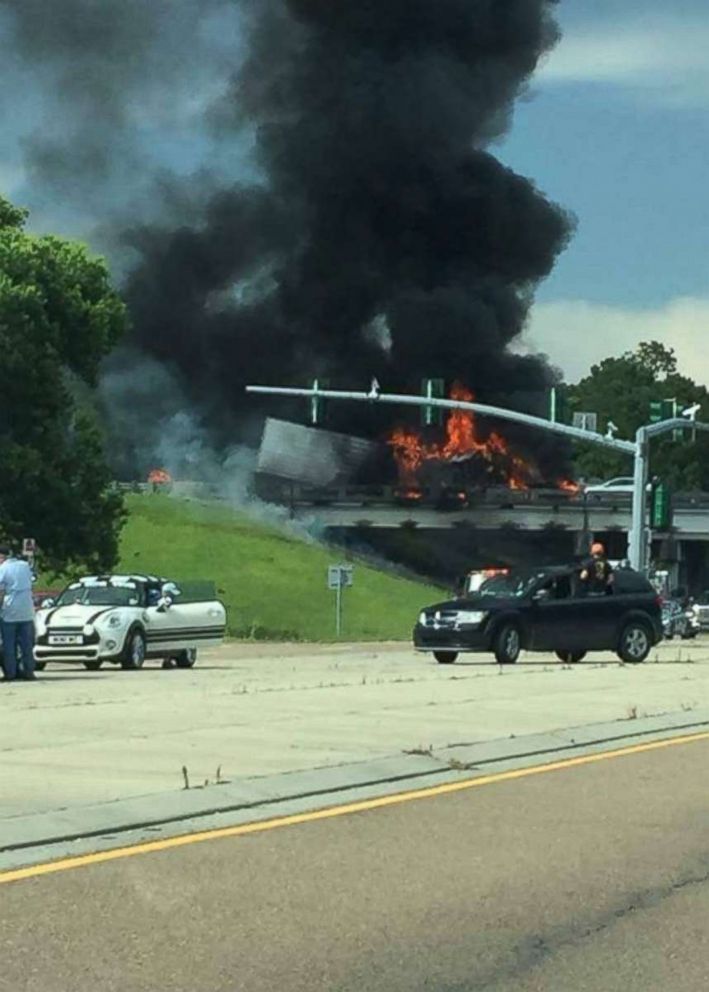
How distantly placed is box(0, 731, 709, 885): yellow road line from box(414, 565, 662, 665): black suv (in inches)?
656

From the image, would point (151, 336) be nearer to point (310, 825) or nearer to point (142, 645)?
point (142, 645)

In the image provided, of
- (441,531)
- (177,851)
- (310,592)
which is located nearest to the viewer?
(177,851)

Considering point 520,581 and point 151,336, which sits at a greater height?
point 151,336

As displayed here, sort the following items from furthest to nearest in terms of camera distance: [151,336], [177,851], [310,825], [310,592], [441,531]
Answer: [151,336] < [441,531] < [310,592] < [310,825] < [177,851]

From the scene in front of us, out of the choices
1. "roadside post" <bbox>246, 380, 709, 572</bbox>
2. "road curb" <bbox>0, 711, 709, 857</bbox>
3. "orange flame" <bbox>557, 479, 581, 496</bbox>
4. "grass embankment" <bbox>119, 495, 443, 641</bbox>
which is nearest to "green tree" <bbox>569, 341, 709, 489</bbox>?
"orange flame" <bbox>557, 479, 581, 496</bbox>

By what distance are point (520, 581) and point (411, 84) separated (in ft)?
234

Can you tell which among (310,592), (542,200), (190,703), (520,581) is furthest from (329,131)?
(190,703)

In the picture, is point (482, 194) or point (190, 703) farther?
point (482, 194)

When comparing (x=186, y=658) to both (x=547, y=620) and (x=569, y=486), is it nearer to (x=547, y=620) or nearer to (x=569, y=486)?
(x=547, y=620)

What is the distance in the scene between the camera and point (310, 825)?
1236cm

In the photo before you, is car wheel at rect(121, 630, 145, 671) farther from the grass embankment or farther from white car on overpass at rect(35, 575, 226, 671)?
the grass embankment

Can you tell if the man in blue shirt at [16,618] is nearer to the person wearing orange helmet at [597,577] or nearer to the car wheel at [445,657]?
the car wheel at [445,657]

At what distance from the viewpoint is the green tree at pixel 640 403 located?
15300cm

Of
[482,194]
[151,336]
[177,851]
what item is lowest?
[177,851]
